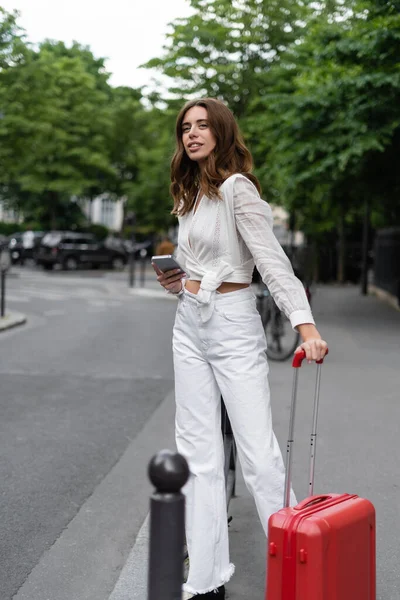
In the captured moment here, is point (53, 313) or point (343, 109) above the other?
point (343, 109)

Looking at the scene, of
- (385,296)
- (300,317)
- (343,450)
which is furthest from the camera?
(385,296)

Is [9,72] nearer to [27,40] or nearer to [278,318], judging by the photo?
[27,40]

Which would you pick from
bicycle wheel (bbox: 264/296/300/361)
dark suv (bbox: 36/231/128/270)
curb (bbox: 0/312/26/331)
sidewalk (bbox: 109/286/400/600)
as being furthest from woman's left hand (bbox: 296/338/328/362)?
dark suv (bbox: 36/231/128/270)

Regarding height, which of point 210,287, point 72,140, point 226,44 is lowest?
point 210,287

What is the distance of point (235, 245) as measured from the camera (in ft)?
11.1

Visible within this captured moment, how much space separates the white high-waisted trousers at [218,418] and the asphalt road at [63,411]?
0.86 m

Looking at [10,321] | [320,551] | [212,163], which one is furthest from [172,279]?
[10,321]

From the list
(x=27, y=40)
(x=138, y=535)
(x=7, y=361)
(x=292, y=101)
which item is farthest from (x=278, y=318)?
(x=27, y=40)

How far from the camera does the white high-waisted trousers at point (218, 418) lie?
3.31 m

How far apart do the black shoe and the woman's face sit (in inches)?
61.5

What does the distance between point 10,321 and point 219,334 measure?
13.2 m

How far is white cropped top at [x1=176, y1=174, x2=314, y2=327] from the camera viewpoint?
10.8 feet

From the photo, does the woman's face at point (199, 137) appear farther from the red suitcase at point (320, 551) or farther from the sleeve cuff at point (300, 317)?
the red suitcase at point (320, 551)

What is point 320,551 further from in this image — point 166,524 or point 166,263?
point 166,263
